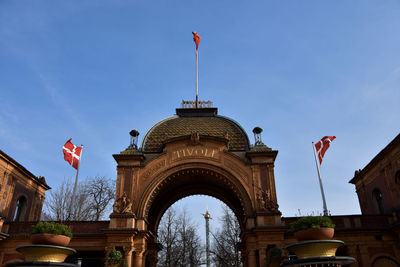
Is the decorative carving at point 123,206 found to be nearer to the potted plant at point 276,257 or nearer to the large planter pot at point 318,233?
the potted plant at point 276,257

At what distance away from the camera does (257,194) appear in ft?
75.9

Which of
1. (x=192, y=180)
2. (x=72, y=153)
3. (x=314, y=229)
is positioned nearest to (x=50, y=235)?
(x=314, y=229)

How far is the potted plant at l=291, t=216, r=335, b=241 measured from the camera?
11.4 m

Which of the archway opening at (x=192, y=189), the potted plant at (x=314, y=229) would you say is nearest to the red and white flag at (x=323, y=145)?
the archway opening at (x=192, y=189)

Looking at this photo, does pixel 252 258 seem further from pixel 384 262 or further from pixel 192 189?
pixel 384 262

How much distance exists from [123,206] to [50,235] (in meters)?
11.0

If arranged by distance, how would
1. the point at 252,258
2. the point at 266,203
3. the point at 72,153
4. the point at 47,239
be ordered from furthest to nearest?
1. the point at 72,153
2. the point at 266,203
3. the point at 252,258
4. the point at 47,239

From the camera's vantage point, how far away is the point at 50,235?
1190cm

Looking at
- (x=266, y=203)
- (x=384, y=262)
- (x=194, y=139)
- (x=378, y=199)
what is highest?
(x=194, y=139)

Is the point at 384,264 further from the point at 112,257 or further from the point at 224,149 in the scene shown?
the point at 112,257

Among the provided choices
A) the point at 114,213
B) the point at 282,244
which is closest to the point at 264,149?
the point at 282,244

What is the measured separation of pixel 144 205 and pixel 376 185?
19.5 meters

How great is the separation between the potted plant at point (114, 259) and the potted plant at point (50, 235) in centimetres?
780

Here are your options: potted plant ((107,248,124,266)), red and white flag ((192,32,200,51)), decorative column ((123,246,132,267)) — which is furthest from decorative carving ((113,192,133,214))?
red and white flag ((192,32,200,51))
